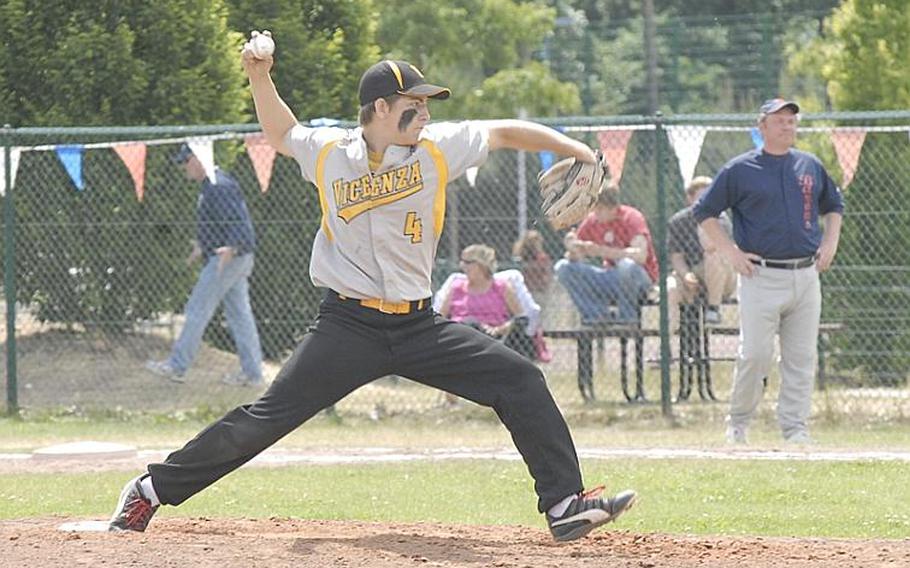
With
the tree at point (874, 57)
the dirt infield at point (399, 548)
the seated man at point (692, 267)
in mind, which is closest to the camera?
the dirt infield at point (399, 548)

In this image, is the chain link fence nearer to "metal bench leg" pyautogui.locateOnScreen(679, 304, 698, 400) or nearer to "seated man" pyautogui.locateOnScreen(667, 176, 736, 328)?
A: "metal bench leg" pyautogui.locateOnScreen(679, 304, 698, 400)

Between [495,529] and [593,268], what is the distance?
21.2ft

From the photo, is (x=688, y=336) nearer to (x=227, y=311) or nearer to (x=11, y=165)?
(x=227, y=311)

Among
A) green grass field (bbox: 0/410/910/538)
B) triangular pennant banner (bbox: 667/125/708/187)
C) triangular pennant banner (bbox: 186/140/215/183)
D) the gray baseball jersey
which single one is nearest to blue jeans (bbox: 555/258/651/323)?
triangular pennant banner (bbox: 667/125/708/187)

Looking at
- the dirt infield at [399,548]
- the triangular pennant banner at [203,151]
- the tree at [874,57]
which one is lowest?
the dirt infield at [399,548]

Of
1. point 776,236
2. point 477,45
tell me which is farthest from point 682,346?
point 477,45

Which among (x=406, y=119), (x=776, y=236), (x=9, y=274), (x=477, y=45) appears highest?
(x=406, y=119)

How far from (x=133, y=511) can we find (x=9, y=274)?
703cm

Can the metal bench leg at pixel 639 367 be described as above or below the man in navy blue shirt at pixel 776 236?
below

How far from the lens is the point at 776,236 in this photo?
11.3 metres

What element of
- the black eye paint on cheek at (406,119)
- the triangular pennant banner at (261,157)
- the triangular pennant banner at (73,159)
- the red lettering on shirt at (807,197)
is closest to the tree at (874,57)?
the red lettering on shirt at (807,197)

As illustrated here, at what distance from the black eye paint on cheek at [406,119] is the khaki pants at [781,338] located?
4.77 m

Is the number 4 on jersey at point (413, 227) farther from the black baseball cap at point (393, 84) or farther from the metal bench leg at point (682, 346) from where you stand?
the metal bench leg at point (682, 346)

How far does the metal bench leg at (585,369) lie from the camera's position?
13.9 metres
